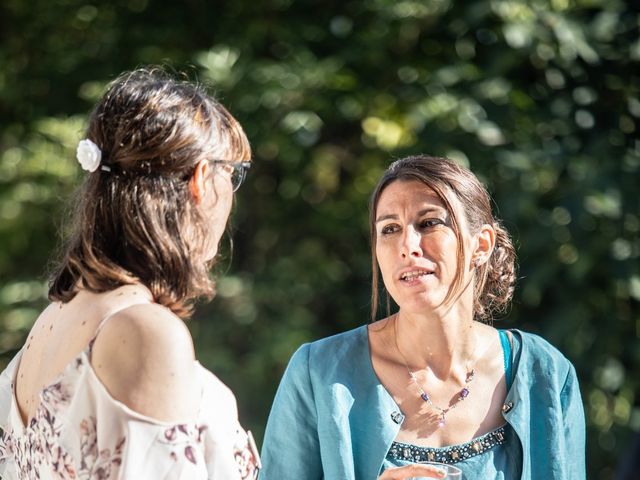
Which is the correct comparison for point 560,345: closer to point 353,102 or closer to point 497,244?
point 353,102

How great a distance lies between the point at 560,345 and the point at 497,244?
1.86 meters

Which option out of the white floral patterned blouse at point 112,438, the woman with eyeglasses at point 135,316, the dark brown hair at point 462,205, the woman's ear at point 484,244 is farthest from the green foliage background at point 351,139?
the white floral patterned blouse at point 112,438

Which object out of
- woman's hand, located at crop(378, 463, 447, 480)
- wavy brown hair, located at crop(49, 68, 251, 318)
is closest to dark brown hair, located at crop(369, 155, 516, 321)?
woman's hand, located at crop(378, 463, 447, 480)

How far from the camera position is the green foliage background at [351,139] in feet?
13.7

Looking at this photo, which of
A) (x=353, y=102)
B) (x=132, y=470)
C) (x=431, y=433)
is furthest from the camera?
(x=353, y=102)

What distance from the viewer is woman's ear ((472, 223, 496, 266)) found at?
2354 millimetres

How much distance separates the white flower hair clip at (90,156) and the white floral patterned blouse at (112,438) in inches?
13.0

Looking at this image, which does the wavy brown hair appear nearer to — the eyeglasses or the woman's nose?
the eyeglasses

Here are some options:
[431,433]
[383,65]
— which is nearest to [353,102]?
[383,65]

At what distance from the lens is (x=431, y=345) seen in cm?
234

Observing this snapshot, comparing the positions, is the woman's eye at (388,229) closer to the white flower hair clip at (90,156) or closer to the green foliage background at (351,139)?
the white flower hair clip at (90,156)

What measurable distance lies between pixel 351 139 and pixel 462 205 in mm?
2799

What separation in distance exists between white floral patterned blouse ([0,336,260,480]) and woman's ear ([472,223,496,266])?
2.90 ft

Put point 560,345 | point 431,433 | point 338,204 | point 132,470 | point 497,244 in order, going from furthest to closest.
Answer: point 338,204
point 560,345
point 497,244
point 431,433
point 132,470
